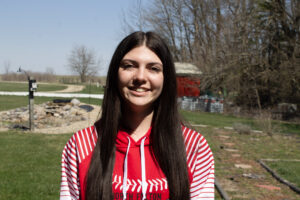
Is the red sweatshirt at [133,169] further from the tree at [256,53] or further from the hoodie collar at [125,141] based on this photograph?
the tree at [256,53]

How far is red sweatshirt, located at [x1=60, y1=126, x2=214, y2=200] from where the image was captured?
71.8 inches

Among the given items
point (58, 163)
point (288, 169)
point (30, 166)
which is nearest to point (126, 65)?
point (30, 166)

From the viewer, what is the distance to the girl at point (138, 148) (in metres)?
1.83

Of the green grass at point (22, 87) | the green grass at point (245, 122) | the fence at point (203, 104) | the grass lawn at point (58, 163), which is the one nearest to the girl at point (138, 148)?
the grass lawn at point (58, 163)

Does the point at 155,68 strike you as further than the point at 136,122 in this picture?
No

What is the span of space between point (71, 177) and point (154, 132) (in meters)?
0.53

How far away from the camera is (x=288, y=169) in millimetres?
7250

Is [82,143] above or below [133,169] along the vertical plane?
above

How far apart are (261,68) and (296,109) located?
345cm

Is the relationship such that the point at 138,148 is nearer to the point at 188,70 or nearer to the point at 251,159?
the point at 251,159

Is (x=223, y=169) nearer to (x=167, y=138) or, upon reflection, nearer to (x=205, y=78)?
(x=167, y=138)

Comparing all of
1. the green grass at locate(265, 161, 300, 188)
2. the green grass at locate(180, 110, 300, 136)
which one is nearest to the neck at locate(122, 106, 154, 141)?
the green grass at locate(265, 161, 300, 188)

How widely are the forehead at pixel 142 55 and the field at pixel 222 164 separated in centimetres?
108

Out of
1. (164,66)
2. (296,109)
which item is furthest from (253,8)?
(164,66)
